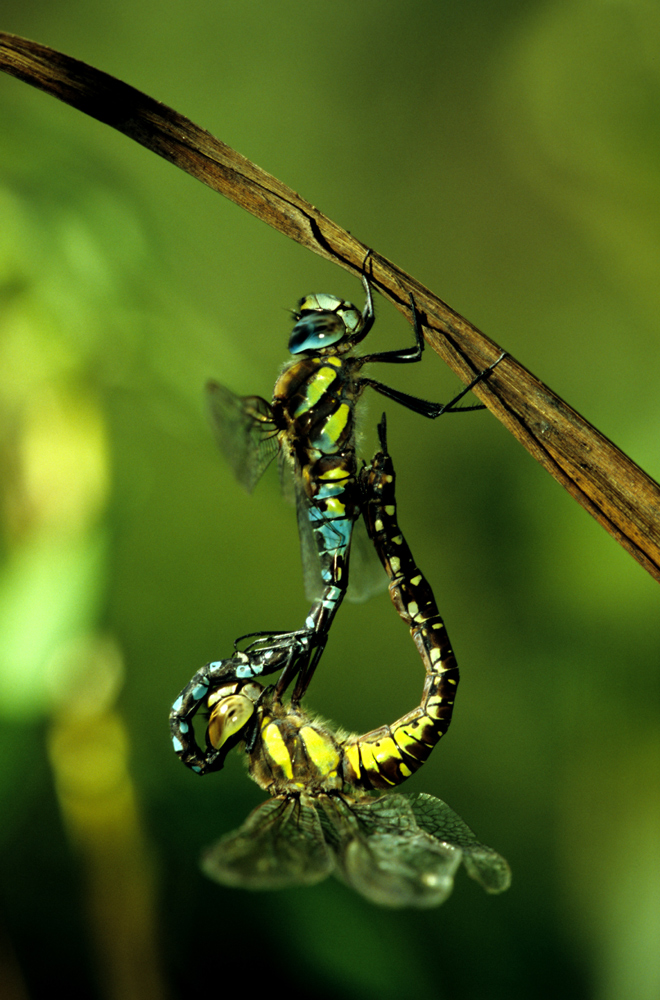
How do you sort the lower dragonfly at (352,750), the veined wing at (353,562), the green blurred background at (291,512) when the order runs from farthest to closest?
1. the green blurred background at (291,512)
2. the veined wing at (353,562)
3. the lower dragonfly at (352,750)

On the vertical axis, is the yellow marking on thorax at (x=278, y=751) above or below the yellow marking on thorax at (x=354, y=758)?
above

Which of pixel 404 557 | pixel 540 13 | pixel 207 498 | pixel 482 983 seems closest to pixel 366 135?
pixel 540 13

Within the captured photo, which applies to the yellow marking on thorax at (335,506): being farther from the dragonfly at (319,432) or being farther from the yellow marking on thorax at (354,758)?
the yellow marking on thorax at (354,758)

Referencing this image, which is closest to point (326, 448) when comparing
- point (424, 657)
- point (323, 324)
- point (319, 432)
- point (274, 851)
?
point (319, 432)

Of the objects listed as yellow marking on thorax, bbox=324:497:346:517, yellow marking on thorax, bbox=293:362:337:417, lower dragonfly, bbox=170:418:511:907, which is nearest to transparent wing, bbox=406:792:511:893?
lower dragonfly, bbox=170:418:511:907

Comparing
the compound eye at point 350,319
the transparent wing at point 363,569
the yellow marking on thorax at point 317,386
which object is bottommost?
the transparent wing at point 363,569

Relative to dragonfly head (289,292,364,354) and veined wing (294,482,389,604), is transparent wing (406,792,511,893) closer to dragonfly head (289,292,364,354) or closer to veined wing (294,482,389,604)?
veined wing (294,482,389,604)

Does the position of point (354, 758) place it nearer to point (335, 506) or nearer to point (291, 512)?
point (335, 506)

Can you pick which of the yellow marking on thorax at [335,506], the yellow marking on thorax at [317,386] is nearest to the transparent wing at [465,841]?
the yellow marking on thorax at [335,506]
